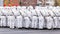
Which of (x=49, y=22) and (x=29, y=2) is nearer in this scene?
(x=49, y=22)

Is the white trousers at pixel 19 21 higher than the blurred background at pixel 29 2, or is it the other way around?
the blurred background at pixel 29 2

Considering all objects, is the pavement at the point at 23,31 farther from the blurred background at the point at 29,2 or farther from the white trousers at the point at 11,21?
the blurred background at the point at 29,2

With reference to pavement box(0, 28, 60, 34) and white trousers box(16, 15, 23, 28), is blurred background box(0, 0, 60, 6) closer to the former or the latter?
white trousers box(16, 15, 23, 28)

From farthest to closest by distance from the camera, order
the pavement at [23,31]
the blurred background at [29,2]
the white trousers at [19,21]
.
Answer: the blurred background at [29,2] → the white trousers at [19,21] → the pavement at [23,31]

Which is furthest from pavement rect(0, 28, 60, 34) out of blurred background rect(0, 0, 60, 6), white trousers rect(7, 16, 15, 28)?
blurred background rect(0, 0, 60, 6)

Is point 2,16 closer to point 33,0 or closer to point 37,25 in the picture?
point 37,25

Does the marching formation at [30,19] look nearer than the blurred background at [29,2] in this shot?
Yes

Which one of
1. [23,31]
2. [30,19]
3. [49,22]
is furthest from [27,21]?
[49,22]

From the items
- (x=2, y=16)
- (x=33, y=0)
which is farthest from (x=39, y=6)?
(x=2, y=16)

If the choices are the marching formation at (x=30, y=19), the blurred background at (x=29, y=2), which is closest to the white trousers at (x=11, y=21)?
the marching formation at (x=30, y=19)

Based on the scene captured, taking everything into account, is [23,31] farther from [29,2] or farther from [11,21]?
[29,2]

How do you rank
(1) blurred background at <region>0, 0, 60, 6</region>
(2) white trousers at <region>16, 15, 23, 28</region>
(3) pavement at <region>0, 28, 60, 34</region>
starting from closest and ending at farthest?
(3) pavement at <region>0, 28, 60, 34</region>, (2) white trousers at <region>16, 15, 23, 28</region>, (1) blurred background at <region>0, 0, 60, 6</region>

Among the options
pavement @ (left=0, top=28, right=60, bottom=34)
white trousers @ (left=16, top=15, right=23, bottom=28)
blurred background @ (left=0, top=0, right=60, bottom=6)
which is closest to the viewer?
pavement @ (left=0, top=28, right=60, bottom=34)

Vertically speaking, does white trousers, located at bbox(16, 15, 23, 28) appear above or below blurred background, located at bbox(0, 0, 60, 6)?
below
